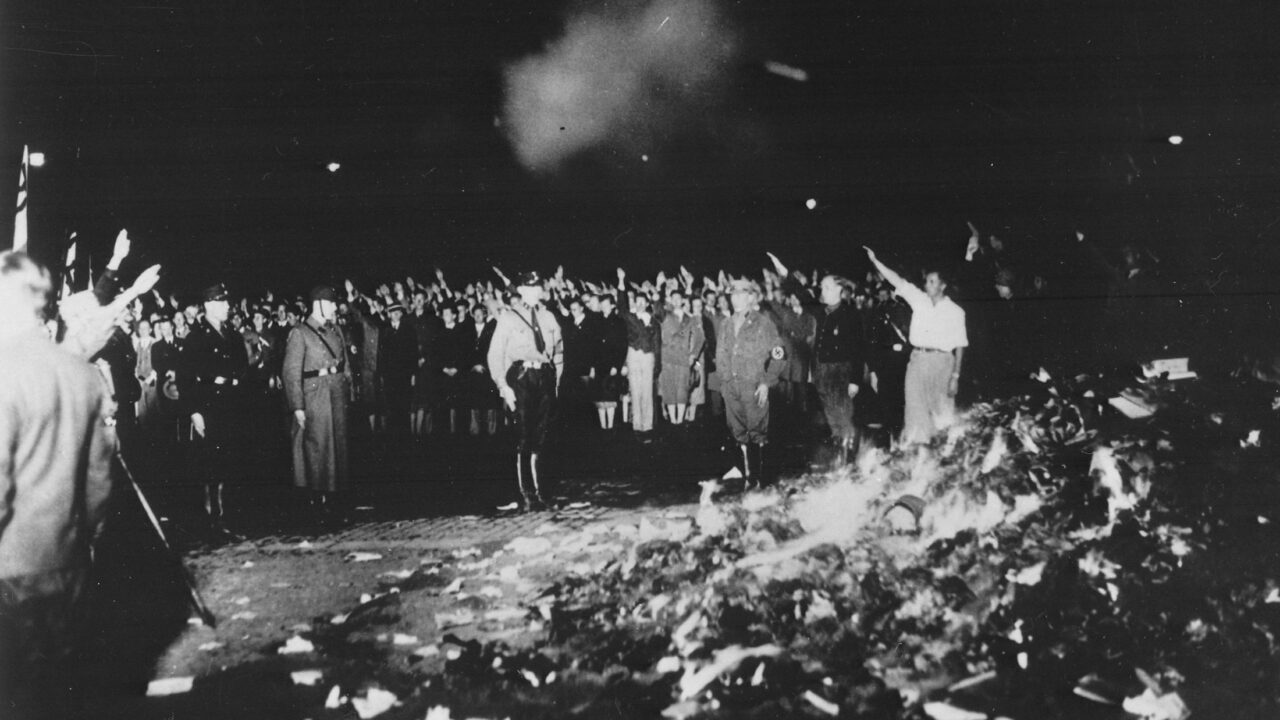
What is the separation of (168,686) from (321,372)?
1.07 meters

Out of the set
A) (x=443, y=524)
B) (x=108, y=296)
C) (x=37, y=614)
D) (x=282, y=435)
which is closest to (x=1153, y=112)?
(x=443, y=524)

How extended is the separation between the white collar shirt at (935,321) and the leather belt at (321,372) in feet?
6.45

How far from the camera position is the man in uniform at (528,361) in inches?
108

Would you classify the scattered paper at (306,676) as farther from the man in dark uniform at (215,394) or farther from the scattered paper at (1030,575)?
the scattered paper at (1030,575)

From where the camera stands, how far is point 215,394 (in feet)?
9.12

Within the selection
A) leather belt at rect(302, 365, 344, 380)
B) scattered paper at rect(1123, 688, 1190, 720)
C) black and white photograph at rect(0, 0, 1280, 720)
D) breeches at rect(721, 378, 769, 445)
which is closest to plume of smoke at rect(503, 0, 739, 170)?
black and white photograph at rect(0, 0, 1280, 720)

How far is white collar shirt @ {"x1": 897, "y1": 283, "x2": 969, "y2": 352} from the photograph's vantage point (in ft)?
8.80

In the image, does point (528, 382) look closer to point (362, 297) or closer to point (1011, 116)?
point (362, 297)

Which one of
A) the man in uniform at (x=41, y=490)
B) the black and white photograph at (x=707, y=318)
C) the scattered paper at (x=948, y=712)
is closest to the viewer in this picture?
the man in uniform at (x=41, y=490)

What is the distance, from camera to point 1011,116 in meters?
2.62

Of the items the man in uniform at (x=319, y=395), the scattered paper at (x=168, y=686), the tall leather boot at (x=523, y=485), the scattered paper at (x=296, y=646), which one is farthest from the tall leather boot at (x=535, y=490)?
the scattered paper at (x=168, y=686)

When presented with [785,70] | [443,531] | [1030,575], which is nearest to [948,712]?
[1030,575]

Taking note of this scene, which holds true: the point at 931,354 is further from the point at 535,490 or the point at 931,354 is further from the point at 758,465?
the point at 535,490

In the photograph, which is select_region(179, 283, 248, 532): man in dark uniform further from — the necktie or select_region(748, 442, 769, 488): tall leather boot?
select_region(748, 442, 769, 488): tall leather boot
